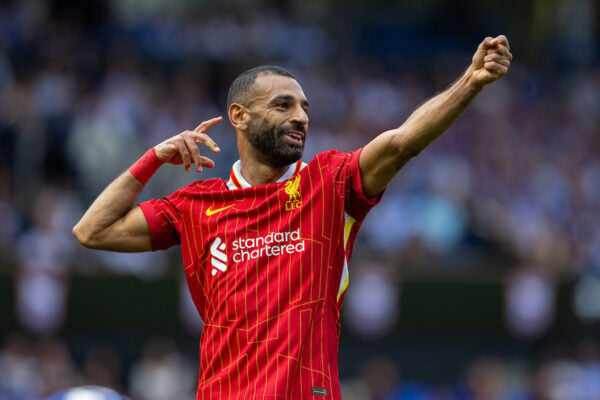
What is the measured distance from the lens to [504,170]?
55.2ft

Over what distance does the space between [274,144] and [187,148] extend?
45cm

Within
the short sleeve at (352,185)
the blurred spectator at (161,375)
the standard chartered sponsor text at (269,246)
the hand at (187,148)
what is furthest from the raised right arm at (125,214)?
the blurred spectator at (161,375)

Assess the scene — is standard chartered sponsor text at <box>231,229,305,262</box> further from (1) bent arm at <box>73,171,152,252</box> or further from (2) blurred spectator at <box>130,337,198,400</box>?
(2) blurred spectator at <box>130,337,198,400</box>

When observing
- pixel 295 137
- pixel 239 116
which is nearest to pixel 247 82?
pixel 239 116

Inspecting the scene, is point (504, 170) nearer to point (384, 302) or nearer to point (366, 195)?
point (384, 302)

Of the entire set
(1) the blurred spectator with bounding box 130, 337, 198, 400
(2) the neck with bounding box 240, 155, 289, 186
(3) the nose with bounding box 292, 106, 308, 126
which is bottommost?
(1) the blurred spectator with bounding box 130, 337, 198, 400

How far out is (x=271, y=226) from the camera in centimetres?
509

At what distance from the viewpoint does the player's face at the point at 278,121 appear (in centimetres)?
527

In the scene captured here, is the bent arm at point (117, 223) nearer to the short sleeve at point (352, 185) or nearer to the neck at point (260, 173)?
the neck at point (260, 173)

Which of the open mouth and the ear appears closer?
the open mouth

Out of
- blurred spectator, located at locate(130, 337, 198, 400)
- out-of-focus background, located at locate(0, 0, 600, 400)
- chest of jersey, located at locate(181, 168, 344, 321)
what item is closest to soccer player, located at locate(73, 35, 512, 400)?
chest of jersey, located at locate(181, 168, 344, 321)

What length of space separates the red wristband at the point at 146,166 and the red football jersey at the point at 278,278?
1.43ft

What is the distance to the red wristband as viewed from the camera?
5.57 meters

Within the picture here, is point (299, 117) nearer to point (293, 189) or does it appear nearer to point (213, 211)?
point (293, 189)
